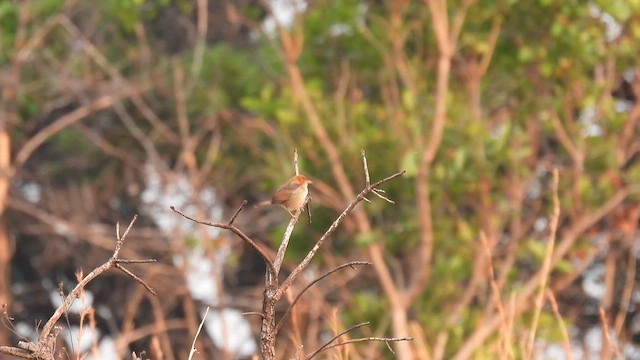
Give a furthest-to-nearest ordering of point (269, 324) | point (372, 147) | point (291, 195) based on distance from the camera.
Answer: point (372, 147) < point (291, 195) < point (269, 324)

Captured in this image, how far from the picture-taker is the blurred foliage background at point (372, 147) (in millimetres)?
10539

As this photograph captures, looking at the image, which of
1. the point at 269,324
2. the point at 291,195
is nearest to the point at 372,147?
the point at 291,195

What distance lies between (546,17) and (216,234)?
4035 mm

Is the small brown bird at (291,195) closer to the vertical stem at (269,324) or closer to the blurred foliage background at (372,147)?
the vertical stem at (269,324)

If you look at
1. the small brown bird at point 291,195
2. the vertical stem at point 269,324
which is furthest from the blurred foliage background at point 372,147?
the vertical stem at point 269,324

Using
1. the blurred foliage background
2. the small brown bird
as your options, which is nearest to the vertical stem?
the small brown bird

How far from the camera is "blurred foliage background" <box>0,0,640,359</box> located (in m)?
10.5

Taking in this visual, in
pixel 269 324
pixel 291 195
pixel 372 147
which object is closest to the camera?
pixel 269 324

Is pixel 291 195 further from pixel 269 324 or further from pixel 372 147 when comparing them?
pixel 372 147

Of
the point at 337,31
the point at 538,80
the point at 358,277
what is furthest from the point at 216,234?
the point at 538,80

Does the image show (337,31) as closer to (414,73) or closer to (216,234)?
(414,73)

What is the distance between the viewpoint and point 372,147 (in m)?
10.7

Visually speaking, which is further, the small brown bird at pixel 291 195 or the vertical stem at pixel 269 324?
the small brown bird at pixel 291 195

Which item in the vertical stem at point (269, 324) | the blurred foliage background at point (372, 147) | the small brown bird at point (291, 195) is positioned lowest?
the blurred foliage background at point (372, 147)
